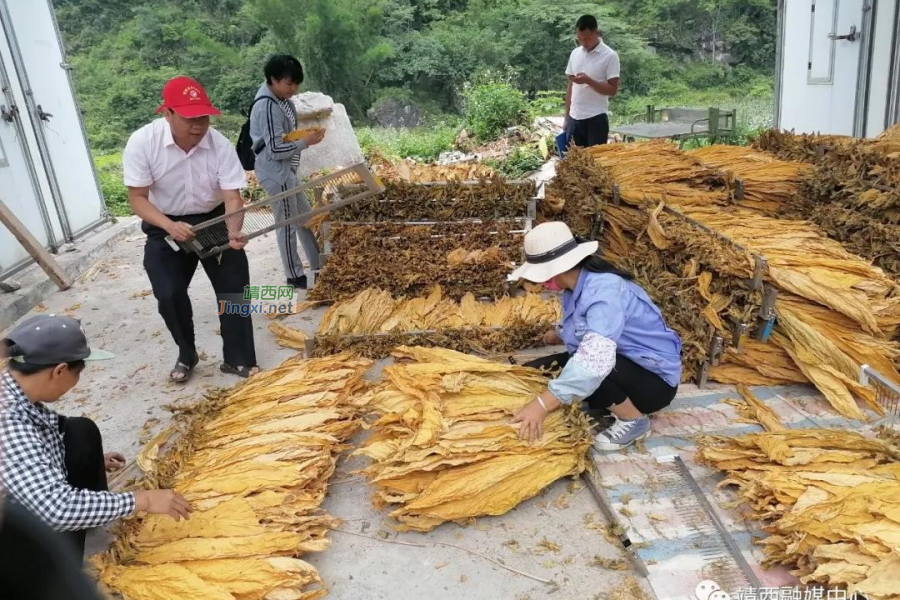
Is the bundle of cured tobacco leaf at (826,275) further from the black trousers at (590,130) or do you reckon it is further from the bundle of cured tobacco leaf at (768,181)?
the black trousers at (590,130)

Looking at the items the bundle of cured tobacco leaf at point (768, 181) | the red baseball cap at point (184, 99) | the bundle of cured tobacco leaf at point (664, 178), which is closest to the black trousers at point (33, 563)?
the red baseball cap at point (184, 99)

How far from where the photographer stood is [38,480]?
196 cm

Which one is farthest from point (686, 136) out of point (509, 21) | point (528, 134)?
point (509, 21)

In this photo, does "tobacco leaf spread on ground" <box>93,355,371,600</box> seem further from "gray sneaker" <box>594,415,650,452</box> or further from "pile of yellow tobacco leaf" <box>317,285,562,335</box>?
"gray sneaker" <box>594,415,650,452</box>

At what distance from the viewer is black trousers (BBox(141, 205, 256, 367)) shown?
383 cm

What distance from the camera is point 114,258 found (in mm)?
7332

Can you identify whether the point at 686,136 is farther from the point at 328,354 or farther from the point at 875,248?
the point at 328,354

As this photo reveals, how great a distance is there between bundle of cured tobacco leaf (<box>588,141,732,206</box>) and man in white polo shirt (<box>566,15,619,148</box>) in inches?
55.7

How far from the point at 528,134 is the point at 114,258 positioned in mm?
8784

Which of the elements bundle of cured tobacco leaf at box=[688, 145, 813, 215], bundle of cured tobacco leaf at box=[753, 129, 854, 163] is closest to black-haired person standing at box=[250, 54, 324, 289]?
bundle of cured tobacco leaf at box=[688, 145, 813, 215]

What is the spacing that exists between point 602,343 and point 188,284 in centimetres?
266

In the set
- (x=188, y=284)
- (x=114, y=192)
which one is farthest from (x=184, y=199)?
(x=114, y=192)

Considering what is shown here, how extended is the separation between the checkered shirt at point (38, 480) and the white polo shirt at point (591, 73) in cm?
608

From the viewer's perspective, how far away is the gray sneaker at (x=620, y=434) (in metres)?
3.11
